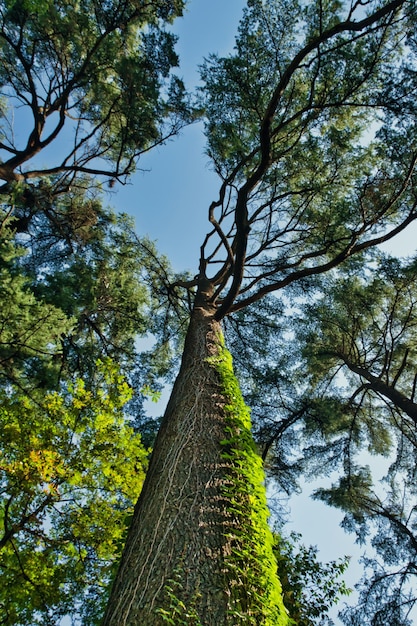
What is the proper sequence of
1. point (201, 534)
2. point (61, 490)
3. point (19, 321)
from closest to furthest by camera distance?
point (201, 534) < point (61, 490) < point (19, 321)

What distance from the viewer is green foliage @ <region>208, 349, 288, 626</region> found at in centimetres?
217

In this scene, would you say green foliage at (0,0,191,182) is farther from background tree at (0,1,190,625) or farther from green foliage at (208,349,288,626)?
green foliage at (208,349,288,626)

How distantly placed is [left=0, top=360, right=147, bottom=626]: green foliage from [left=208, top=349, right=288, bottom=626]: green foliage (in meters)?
2.52

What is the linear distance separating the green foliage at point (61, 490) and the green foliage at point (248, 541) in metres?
2.52

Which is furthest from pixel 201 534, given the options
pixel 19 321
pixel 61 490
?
pixel 19 321

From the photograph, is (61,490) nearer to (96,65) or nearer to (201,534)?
(201,534)

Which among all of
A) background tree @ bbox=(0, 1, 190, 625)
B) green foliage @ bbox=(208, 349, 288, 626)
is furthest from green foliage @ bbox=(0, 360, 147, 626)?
green foliage @ bbox=(208, 349, 288, 626)

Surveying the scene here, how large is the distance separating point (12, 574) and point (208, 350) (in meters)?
3.99

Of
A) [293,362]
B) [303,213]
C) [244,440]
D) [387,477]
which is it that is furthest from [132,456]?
[387,477]

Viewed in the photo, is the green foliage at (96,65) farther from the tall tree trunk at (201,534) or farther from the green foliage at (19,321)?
the tall tree trunk at (201,534)

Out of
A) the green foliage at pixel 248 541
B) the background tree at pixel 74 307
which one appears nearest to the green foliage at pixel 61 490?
the background tree at pixel 74 307

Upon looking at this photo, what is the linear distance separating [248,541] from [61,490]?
152 inches

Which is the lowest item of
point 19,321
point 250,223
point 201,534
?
point 201,534

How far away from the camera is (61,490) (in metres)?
5.41
